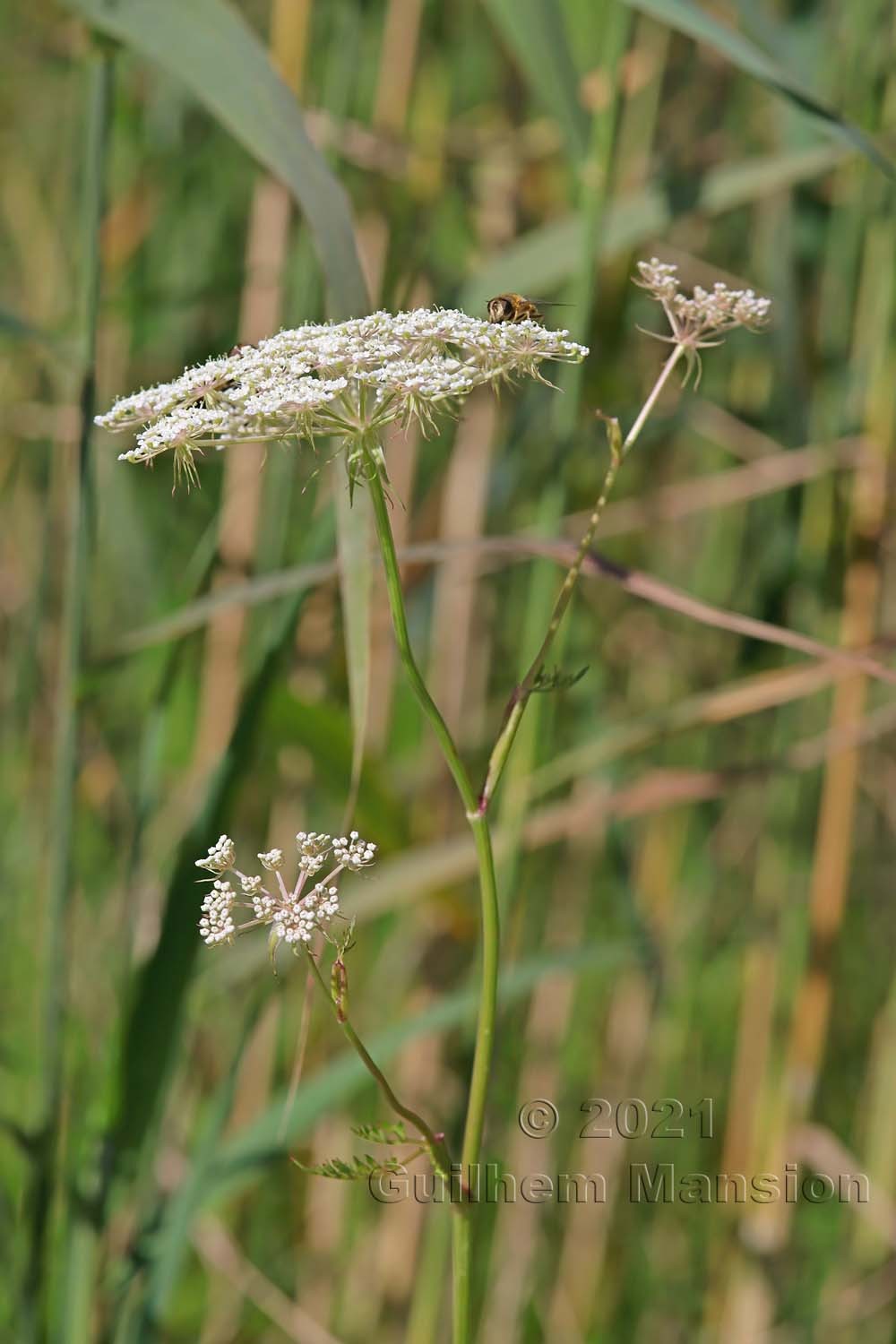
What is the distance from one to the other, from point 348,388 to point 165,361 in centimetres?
129

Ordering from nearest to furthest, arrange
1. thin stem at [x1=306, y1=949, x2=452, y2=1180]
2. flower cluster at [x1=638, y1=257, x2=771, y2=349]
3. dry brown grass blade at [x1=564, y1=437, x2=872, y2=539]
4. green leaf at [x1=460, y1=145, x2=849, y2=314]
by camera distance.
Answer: thin stem at [x1=306, y1=949, x2=452, y2=1180] → flower cluster at [x1=638, y1=257, x2=771, y2=349] → green leaf at [x1=460, y1=145, x2=849, y2=314] → dry brown grass blade at [x1=564, y1=437, x2=872, y2=539]

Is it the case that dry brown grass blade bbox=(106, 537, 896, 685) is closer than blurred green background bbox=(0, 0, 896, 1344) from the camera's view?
Yes

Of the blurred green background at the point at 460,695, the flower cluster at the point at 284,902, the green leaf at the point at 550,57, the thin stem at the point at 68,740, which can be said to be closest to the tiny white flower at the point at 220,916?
the flower cluster at the point at 284,902

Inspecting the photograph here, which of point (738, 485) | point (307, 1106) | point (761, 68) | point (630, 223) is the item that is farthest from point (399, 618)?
point (738, 485)

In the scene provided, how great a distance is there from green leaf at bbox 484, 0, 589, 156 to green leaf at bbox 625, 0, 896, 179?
0.58 ft

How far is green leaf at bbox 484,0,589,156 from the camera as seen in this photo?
905mm

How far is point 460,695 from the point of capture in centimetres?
150

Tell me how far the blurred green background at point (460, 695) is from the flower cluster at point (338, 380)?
0.35 meters

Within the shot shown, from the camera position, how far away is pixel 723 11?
153cm

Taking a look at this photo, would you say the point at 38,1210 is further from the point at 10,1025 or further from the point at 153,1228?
the point at 10,1025

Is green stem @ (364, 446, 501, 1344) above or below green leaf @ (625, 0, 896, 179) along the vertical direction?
below

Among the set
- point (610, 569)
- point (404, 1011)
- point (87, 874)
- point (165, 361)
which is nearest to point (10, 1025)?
point (87, 874)

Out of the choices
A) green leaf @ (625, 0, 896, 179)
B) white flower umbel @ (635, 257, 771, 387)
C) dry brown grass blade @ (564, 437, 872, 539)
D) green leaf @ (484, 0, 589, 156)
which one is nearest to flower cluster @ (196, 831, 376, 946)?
white flower umbel @ (635, 257, 771, 387)

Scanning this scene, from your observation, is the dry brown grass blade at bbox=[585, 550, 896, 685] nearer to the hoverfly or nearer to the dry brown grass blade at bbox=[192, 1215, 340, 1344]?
the hoverfly
